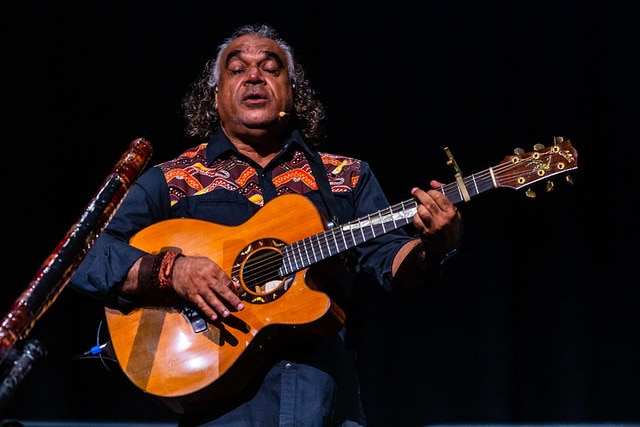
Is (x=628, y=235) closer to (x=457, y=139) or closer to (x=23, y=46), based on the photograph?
(x=457, y=139)

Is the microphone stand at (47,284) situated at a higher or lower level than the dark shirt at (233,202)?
lower

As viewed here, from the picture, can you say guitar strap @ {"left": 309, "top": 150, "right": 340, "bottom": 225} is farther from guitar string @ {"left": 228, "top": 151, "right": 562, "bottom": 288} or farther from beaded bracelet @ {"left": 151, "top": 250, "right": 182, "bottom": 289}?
beaded bracelet @ {"left": 151, "top": 250, "right": 182, "bottom": 289}

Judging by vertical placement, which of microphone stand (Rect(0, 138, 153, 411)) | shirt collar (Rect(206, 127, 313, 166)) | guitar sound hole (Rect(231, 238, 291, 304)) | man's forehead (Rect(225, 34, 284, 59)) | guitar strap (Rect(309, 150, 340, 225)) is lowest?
microphone stand (Rect(0, 138, 153, 411))

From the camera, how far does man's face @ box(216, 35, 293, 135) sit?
3.02m

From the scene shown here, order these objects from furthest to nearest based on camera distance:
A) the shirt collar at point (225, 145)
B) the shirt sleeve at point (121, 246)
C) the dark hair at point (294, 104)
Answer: the dark hair at point (294, 104), the shirt collar at point (225, 145), the shirt sleeve at point (121, 246)

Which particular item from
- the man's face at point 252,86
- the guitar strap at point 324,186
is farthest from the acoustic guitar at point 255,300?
the man's face at point 252,86

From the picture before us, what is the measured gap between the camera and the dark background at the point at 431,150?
421 centimetres

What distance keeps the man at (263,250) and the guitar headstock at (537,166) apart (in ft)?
0.61

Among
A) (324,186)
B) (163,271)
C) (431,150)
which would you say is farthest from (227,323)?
(431,150)

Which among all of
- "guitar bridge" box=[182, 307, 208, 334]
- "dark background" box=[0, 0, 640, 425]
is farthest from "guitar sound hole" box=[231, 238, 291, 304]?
"dark background" box=[0, 0, 640, 425]

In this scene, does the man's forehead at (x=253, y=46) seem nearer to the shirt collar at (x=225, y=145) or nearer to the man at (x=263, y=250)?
the man at (x=263, y=250)

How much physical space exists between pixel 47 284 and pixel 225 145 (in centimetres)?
144

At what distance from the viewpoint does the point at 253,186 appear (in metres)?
2.89

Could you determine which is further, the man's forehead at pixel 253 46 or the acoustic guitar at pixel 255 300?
the man's forehead at pixel 253 46
